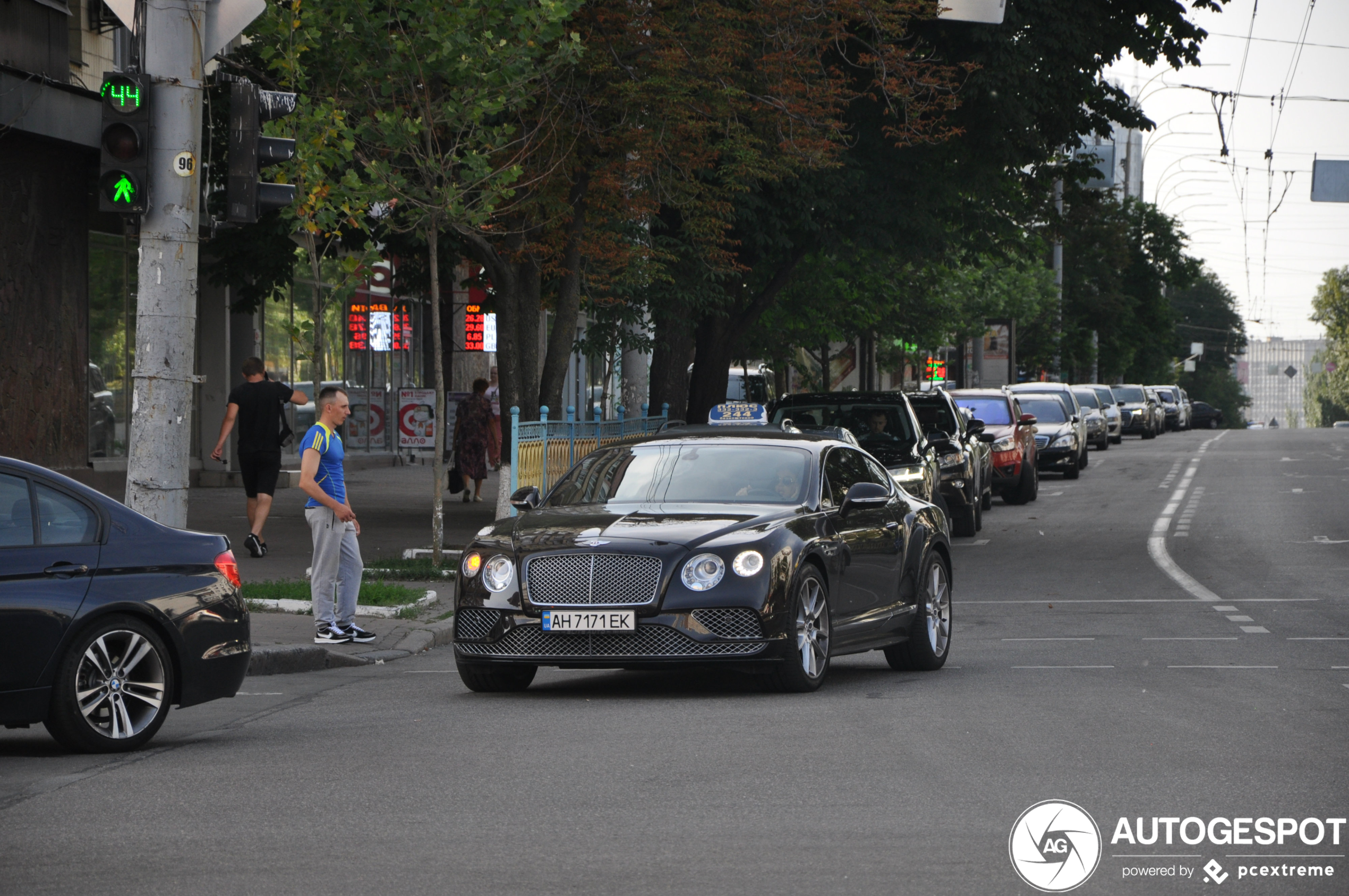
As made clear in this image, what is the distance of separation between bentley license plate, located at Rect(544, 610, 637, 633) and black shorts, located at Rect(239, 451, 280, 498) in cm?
923

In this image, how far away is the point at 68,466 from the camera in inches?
863

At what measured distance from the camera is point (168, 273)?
12.3 metres

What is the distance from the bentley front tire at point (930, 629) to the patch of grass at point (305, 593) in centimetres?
462

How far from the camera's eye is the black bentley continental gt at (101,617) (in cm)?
818

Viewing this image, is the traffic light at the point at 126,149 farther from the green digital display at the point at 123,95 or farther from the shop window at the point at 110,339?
the shop window at the point at 110,339

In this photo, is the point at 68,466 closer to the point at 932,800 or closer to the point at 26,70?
the point at 26,70

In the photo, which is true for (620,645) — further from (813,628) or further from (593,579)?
(813,628)

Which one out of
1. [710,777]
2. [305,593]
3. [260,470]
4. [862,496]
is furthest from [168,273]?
[260,470]

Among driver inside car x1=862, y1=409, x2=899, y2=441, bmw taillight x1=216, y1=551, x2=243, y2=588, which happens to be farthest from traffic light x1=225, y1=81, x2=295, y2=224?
driver inside car x1=862, y1=409, x2=899, y2=441

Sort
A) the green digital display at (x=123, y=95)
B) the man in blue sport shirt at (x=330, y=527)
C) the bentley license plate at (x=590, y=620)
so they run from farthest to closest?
1. the man in blue sport shirt at (x=330, y=527)
2. the green digital display at (x=123, y=95)
3. the bentley license plate at (x=590, y=620)

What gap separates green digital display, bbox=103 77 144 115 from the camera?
11578 mm

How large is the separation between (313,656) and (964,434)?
12768 mm

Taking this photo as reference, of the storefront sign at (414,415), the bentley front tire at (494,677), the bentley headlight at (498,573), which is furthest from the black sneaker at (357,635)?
the storefront sign at (414,415)

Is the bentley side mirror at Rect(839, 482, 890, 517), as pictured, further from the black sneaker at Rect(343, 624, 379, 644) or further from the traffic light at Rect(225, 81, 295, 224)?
the traffic light at Rect(225, 81, 295, 224)
